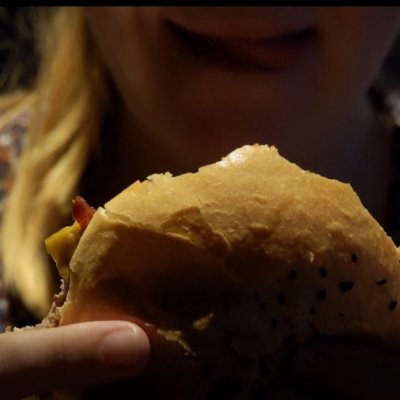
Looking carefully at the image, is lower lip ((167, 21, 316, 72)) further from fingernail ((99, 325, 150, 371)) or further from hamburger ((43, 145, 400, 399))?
fingernail ((99, 325, 150, 371))

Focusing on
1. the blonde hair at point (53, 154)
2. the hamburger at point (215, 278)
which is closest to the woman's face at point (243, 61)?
the blonde hair at point (53, 154)

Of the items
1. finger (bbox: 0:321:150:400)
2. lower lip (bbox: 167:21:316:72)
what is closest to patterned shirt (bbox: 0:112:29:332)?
lower lip (bbox: 167:21:316:72)

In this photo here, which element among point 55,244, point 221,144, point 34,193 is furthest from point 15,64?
point 55,244

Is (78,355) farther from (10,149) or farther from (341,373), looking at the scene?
(10,149)

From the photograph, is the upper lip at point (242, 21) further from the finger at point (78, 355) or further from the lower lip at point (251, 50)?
the finger at point (78, 355)

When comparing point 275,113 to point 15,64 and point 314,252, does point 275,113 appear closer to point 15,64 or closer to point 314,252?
point 314,252
